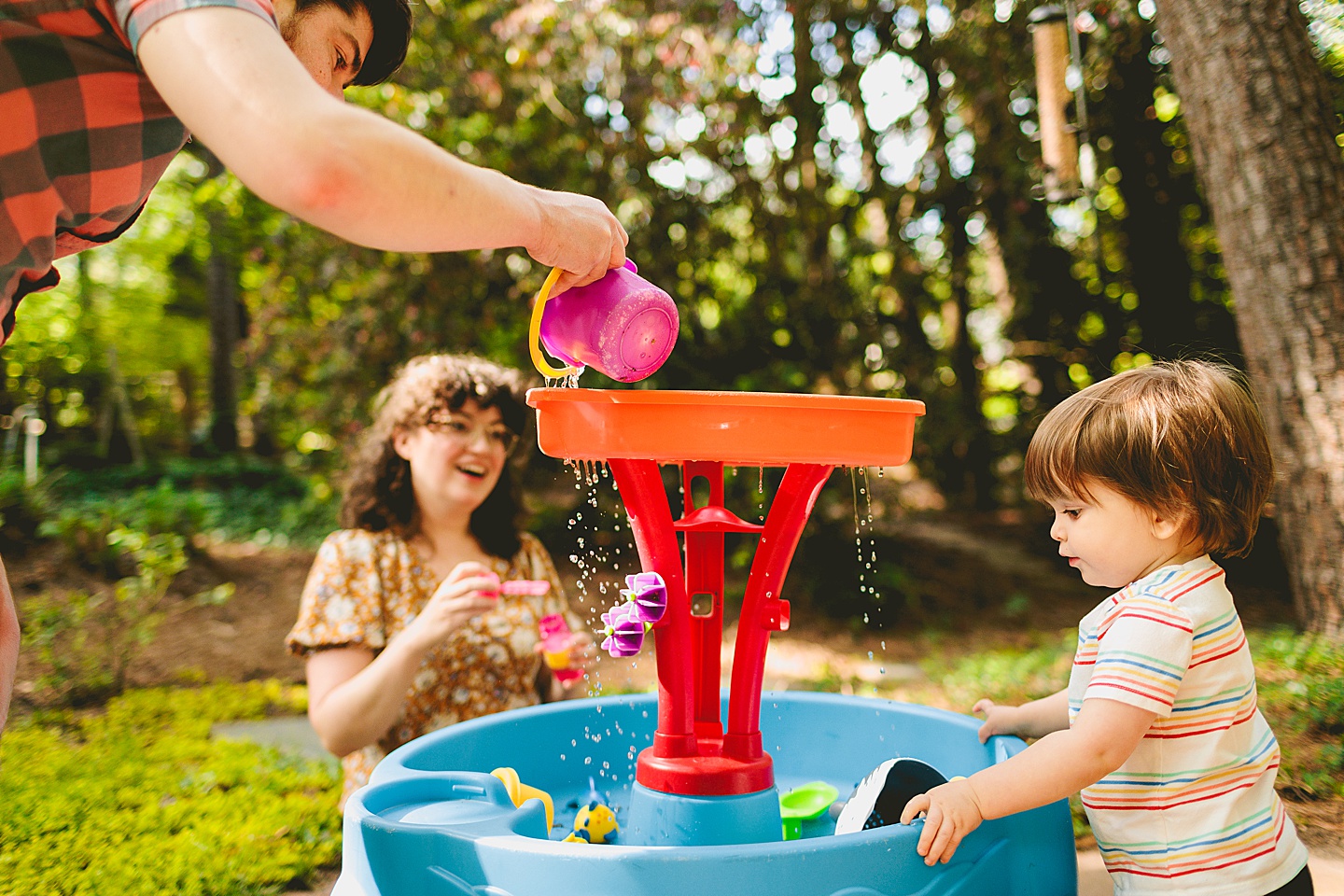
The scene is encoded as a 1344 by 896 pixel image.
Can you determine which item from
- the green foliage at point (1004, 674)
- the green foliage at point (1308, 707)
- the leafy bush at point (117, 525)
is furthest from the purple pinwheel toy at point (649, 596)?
the leafy bush at point (117, 525)

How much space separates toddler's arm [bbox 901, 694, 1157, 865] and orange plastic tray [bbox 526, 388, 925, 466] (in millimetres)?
463

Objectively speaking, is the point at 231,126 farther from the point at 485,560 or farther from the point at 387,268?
the point at 387,268

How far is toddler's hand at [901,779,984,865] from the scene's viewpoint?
4.14 feet

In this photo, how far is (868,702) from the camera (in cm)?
199

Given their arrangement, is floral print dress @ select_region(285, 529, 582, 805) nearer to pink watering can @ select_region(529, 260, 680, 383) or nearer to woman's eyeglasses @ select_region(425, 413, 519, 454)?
woman's eyeglasses @ select_region(425, 413, 519, 454)

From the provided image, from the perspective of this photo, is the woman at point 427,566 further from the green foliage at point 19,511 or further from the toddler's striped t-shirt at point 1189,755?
the green foliage at point 19,511

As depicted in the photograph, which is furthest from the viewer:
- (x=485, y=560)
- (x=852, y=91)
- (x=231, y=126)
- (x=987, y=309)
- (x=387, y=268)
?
(x=987, y=309)

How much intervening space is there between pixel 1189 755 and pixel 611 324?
101cm

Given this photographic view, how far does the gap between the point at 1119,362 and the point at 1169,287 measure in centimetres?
53

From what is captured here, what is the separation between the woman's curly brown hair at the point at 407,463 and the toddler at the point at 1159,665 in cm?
136

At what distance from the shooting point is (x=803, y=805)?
1849mm

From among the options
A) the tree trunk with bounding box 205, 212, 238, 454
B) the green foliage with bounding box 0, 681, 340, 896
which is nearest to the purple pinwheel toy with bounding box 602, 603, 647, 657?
the green foliage with bounding box 0, 681, 340, 896

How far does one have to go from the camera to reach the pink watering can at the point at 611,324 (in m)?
1.42

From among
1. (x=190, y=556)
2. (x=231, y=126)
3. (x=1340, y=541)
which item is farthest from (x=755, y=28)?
(x=231, y=126)
